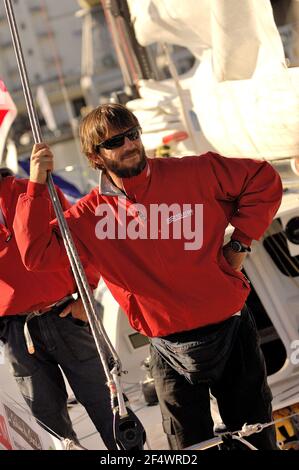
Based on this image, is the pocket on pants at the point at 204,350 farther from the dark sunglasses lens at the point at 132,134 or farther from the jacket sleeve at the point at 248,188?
the dark sunglasses lens at the point at 132,134

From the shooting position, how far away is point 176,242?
2750mm

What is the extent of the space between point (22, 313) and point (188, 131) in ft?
10.6

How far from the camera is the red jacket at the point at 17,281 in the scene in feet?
11.2

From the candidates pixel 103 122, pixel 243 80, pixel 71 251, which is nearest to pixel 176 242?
pixel 71 251

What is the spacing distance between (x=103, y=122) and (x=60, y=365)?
1.18 metres

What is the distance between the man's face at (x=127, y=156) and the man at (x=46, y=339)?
752 mm

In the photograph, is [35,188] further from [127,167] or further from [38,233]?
[127,167]

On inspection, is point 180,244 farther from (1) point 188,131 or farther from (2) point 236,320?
(1) point 188,131

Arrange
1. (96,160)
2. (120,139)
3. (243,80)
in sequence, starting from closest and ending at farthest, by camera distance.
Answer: (120,139) → (96,160) → (243,80)

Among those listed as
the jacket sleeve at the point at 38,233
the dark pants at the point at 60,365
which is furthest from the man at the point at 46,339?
the jacket sleeve at the point at 38,233

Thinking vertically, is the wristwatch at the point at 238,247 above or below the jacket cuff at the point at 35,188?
below

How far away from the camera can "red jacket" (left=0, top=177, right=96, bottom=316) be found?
341 cm

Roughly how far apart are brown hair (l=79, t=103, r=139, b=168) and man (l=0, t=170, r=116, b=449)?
713 mm
